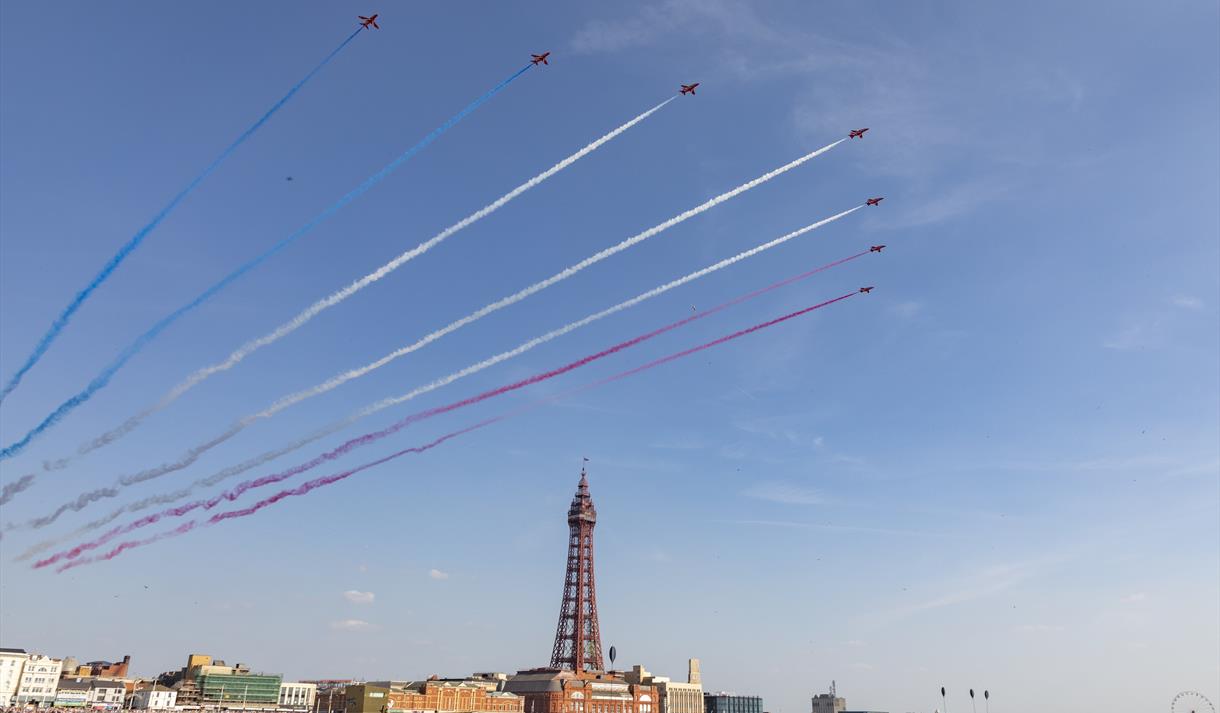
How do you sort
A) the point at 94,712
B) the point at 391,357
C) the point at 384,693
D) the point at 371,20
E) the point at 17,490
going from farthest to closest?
1. the point at 94,712
2. the point at 384,693
3. the point at 391,357
4. the point at 17,490
5. the point at 371,20

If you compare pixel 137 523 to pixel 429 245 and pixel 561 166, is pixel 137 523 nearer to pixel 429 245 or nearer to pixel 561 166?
pixel 429 245

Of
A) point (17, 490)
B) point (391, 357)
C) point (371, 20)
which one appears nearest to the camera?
point (371, 20)

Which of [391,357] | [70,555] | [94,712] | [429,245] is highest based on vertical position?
[429,245]

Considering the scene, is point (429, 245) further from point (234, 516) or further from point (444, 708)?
point (444, 708)

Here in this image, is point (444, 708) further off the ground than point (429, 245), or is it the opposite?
point (429, 245)

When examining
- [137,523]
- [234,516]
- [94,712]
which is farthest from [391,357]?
[94,712]

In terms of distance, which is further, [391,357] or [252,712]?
[252,712]

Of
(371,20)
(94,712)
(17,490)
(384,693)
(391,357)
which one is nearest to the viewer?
(371,20)

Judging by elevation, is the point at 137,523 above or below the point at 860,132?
below

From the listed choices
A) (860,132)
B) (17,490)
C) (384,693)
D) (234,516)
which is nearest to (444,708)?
(384,693)
